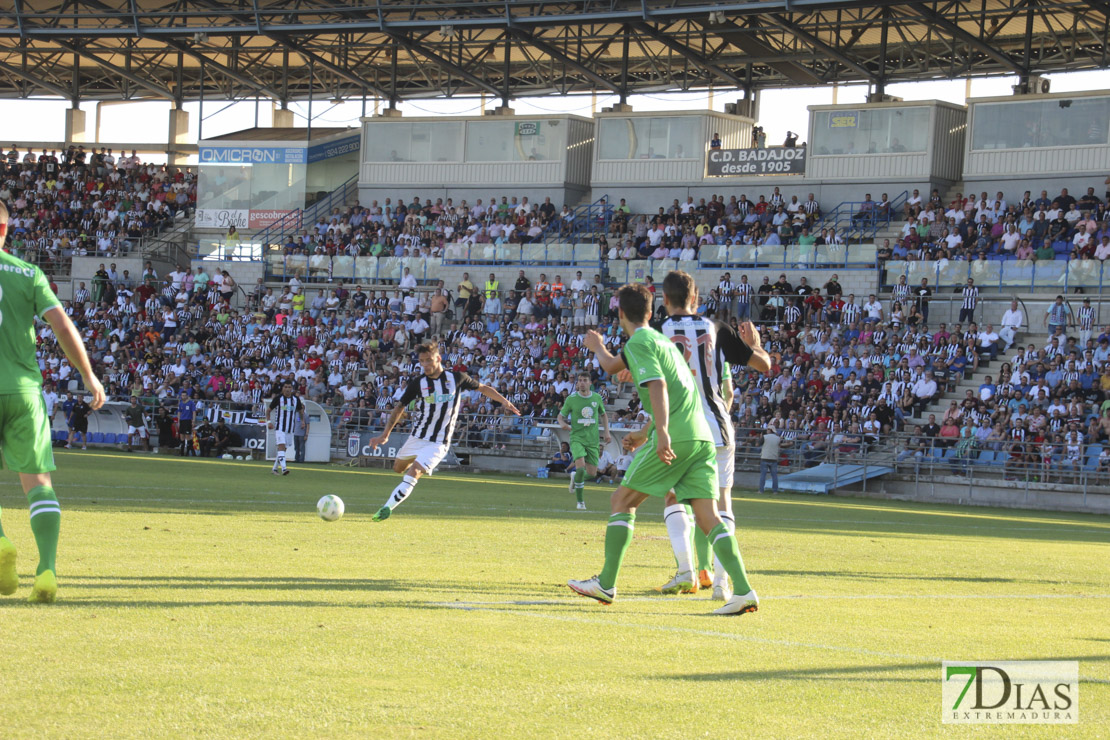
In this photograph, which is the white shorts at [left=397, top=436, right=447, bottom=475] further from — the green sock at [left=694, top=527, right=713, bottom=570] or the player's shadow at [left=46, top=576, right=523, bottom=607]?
the player's shadow at [left=46, top=576, right=523, bottom=607]

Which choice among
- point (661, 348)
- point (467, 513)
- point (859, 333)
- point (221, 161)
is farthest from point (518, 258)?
point (661, 348)

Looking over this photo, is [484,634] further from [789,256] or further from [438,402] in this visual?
[789,256]

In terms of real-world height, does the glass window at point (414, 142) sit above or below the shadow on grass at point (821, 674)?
above

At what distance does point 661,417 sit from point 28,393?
3723 millimetres

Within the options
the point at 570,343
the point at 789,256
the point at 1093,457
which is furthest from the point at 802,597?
the point at 789,256

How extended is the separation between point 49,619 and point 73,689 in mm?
1762

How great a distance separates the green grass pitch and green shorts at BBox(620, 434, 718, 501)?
2.62 ft

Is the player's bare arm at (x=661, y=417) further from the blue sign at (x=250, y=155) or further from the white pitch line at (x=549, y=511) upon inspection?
the blue sign at (x=250, y=155)

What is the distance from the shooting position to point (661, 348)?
28.2 feet

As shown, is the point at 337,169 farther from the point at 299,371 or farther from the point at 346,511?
the point at 346,511

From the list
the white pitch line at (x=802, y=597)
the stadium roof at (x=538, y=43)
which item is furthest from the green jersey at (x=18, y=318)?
the stadium roof at (x=538, y=43)

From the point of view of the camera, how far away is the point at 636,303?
28.9 feet

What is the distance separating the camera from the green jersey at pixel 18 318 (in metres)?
7.55

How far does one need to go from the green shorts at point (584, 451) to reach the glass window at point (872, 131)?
24940mm
